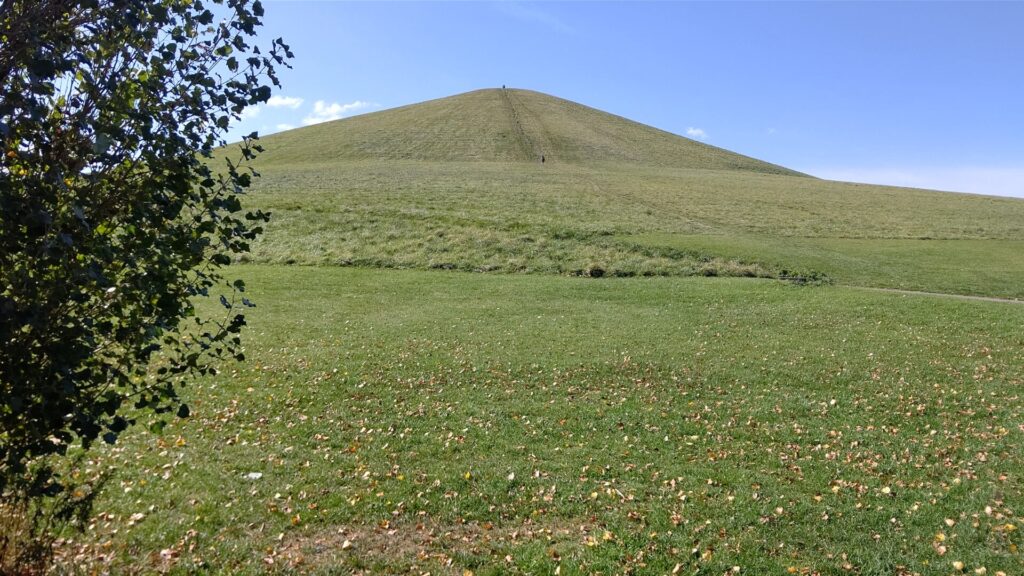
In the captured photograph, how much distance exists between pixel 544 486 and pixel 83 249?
24.2ft

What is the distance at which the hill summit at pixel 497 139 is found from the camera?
86.7m

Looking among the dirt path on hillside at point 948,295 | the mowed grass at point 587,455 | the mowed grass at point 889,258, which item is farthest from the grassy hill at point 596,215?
the mowed grass at point 587,455

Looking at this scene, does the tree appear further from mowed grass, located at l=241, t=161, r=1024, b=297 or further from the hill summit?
the hill summit

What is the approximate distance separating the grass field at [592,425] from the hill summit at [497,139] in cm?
5198

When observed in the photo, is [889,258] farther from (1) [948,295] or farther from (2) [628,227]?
(2) [628,227]

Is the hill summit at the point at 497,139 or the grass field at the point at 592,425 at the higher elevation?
the hill summit at the point at 497,139

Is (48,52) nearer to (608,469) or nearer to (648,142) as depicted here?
(608,469)

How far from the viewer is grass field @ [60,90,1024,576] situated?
812 centimetres

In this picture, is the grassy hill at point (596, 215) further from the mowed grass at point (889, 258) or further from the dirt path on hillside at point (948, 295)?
the dirt path on hillside at point (948, 295)

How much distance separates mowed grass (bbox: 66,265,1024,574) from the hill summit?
66909mm

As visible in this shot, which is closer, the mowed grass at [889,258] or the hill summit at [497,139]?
the mowed grass at [889,258]

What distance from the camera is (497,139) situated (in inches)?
3725

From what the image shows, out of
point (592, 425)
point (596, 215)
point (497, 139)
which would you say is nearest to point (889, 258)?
point (596, 215)

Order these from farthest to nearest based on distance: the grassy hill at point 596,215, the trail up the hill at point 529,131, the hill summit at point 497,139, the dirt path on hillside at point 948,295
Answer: the trail up the hill at point 529,131, the hill summit at point 497,139, the grassy hill at point 596,215, the dirt path on hillside at point 948,295
